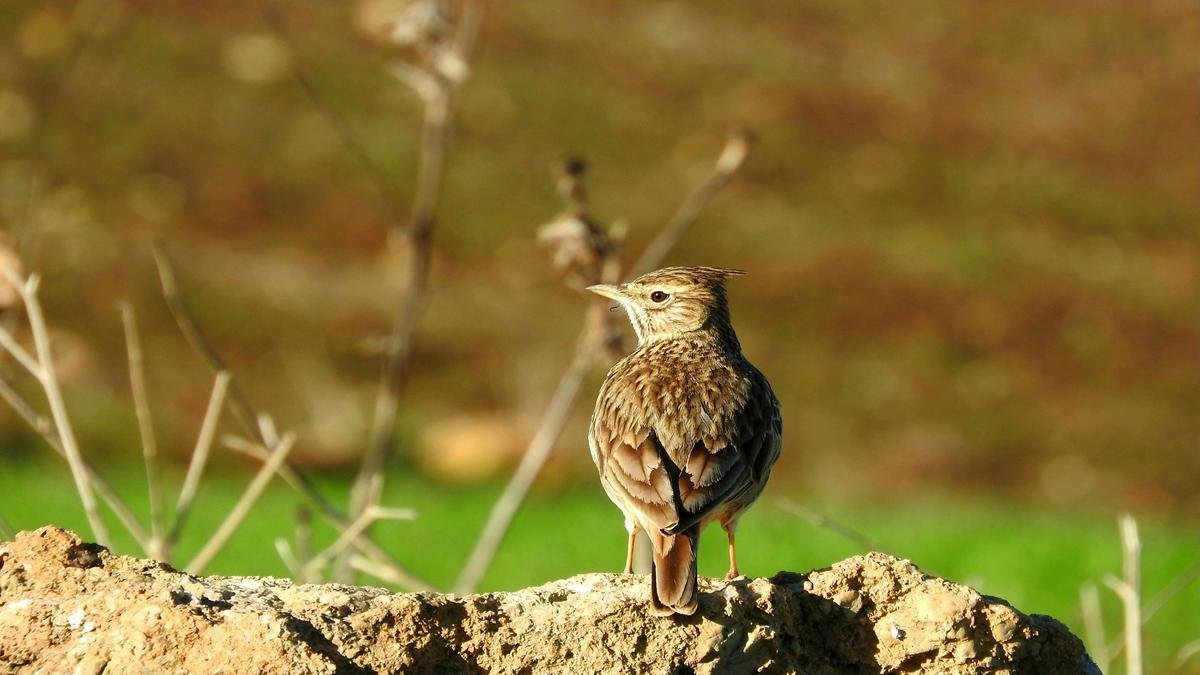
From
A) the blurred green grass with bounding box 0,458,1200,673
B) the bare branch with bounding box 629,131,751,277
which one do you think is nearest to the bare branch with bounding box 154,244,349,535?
the bare branch with bounding box 629,131,751,277

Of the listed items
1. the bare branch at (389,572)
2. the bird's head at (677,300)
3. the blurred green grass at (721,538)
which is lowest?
the bare branch at (389,572)

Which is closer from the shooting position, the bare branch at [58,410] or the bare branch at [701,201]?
the bare branch at [58,410]

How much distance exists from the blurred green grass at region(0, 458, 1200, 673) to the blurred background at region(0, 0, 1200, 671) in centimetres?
6

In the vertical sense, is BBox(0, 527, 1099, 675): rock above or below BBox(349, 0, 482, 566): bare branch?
below

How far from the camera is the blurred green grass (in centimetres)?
1129

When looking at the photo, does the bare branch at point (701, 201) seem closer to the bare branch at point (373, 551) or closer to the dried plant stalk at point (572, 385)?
the dried plant stalk at point (572, 385)

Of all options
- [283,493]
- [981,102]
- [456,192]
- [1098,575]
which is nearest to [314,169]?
[456,192]

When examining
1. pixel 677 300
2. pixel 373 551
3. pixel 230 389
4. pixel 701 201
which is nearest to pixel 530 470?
pixel 373 551

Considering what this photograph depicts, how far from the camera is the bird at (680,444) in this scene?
3783 millimetres

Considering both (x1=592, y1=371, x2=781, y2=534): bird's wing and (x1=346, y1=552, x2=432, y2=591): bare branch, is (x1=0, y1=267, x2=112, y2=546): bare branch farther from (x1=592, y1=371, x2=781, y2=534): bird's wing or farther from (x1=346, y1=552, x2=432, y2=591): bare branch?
(x1=592, y1=371, x2=781, y2=534): bird's wing

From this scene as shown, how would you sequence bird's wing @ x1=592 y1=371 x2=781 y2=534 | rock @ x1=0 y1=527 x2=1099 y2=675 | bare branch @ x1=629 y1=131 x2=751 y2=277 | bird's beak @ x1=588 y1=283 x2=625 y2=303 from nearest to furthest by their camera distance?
rock @ x1=0 y1=527 x2=1099 y2=675, bird's wing @ x1=592 y1=371 x2=781 y2=534, bird's beak @ x1=588 y1=283 x2=625 y2=303, bare branch @ x1=629 y1=131 x2=751 y2=277

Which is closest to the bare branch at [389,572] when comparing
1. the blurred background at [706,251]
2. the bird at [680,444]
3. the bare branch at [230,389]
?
the bare branch at [230,389]

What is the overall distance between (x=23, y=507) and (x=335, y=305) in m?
6.74

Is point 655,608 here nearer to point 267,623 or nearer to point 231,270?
point 267,623
